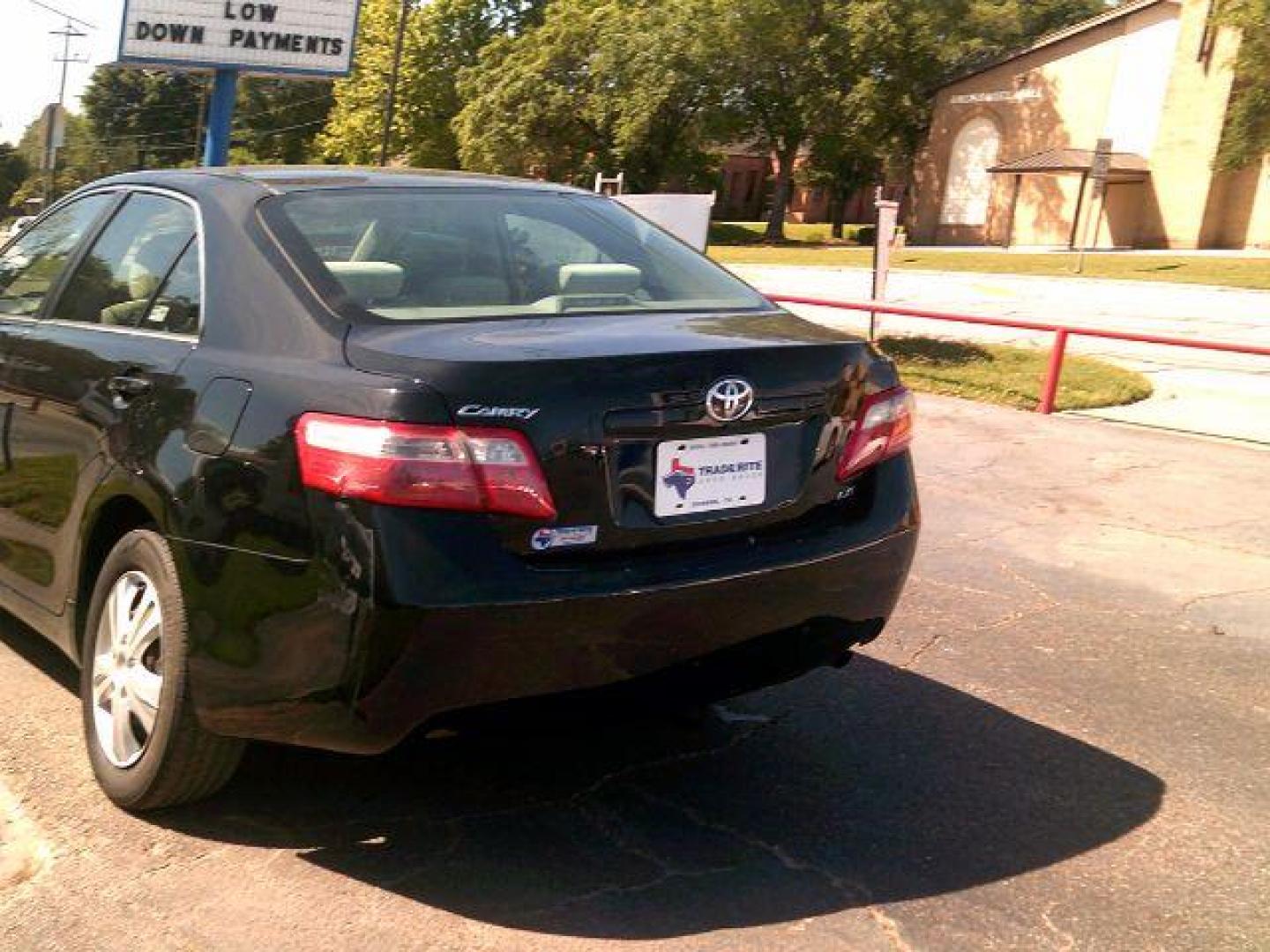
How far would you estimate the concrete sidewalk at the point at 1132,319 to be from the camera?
11.3 metres

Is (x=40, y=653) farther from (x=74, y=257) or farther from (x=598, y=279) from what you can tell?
(x=598, y=279)

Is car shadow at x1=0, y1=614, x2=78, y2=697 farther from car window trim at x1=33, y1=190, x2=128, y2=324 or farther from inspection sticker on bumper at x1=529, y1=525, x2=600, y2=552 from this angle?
inspection sticker on bumper at x1=529, y1=525, x2=600, y2=552

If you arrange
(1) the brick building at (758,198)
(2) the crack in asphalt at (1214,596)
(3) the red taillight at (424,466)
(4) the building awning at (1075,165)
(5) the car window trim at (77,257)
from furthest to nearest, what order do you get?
1. (1) the brick building at (758,198)
2. (4) the building awning at (1075,165)
3. (2) the crack in asphalt at (1214,596)
4. (5) the car window trim at (77,257)
5. (3) the red taillight at (424,466)

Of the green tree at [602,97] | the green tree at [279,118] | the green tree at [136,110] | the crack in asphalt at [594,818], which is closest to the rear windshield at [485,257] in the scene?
the crack in asphalt at [594,818]

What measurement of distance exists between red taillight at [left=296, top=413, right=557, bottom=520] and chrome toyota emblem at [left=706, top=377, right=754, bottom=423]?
1.56 feet

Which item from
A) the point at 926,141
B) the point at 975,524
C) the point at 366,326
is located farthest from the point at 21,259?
the point at 926,141

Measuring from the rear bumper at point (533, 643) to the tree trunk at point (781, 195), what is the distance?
53.9 metres

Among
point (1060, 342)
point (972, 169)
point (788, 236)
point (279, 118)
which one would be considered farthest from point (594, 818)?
point (279, 118)

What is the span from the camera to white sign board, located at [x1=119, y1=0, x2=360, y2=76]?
61.3ft

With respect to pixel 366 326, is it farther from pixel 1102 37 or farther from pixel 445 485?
pixel 1102 37

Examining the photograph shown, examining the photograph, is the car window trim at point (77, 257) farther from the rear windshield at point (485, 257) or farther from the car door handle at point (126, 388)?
the rear windshield at point (485, 257)

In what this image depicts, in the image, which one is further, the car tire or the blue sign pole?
the blue sign pole

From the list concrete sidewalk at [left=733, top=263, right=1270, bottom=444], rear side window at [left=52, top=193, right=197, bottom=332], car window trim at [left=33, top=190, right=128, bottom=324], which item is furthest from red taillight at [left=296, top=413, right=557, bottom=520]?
concrete sidewalk at [left=733, top=263, right=1270, bottom=444]

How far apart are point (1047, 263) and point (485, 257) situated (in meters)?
37.1
